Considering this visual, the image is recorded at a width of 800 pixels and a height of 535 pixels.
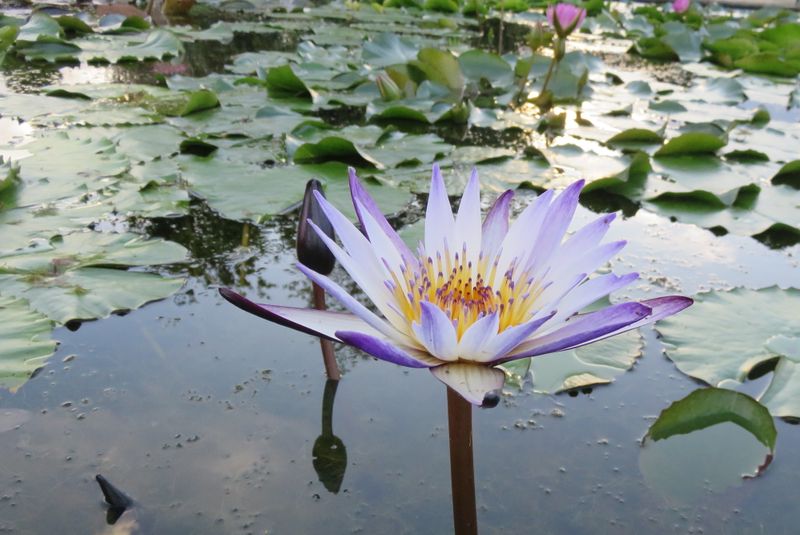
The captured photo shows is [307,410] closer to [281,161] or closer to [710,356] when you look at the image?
[710,356]

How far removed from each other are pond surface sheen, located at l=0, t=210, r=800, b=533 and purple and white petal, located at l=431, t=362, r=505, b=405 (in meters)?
0.37

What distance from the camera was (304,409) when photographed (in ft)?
4.43

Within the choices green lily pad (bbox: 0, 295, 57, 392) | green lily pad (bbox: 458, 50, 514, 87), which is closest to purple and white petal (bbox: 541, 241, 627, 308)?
green lily pad (bbox: 0, 295, 57, 392)

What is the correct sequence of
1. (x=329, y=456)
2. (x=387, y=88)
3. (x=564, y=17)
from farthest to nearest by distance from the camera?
(x=387, y=88), (x=564, y=17), (x=329, y=456)

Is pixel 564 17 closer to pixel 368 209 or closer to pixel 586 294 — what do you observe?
pixel 368 209

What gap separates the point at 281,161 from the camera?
2623 mm

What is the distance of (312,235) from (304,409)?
0.34 meters

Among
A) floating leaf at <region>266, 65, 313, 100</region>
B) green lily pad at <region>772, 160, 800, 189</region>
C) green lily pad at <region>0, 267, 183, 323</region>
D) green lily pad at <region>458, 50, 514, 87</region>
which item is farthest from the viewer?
green lily pad at <region>458, 50, 514, 87</region>

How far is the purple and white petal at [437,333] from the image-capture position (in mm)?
805

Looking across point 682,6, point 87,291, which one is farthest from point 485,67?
point 682,6

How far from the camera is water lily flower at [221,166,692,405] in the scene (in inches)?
32.8

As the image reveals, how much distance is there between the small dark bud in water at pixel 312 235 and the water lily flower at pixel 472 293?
9.0 inches

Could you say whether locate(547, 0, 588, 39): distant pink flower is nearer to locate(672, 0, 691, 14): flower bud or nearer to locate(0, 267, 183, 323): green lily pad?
locate(0, 267, 183, 323): green lily pad

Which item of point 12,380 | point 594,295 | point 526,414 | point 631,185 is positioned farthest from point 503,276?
point 631,185
